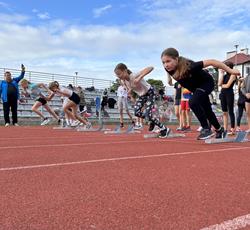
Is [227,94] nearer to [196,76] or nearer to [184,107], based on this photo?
[184,107]

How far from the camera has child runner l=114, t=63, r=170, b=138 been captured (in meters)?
7.73

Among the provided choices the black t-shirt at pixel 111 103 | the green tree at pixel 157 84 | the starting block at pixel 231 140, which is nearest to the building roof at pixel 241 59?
the green tree at pixel 157 84

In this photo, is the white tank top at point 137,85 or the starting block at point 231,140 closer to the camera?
the starting block at point 231,140

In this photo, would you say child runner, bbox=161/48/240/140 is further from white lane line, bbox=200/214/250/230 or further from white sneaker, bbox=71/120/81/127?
white sneaker, bbox=71/120/81/127

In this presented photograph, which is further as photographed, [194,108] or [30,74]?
[30,74]

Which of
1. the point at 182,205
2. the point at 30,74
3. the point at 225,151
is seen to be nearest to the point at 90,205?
the point at 182,205

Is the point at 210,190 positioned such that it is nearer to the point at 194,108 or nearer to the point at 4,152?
the point at 4,152

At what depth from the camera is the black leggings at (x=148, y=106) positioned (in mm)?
7893

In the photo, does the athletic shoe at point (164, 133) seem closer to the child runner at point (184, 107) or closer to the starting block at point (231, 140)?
the starting block at point (231, 140)

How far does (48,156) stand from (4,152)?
710 millimetres

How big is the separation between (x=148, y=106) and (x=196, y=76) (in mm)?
1843

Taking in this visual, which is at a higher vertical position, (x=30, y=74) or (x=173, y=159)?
(x=30, y=74)

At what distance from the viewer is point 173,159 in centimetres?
452

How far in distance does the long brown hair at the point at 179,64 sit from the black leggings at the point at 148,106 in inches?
71.1
